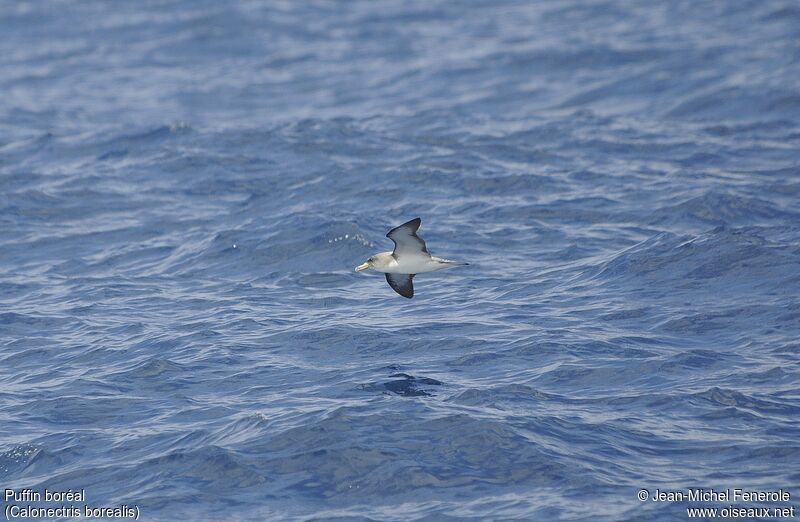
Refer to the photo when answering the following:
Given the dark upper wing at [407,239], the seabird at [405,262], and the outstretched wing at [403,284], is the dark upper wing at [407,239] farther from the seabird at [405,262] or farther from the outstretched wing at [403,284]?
the outstretched wing at [403,284]

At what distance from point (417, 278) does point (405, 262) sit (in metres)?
3.26

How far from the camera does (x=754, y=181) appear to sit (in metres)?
23.3

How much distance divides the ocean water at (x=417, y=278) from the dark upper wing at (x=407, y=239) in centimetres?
163

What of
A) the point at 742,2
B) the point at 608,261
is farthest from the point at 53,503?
the point at 742,2

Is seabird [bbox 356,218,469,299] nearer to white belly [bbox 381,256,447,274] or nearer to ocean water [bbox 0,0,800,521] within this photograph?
white belly [bbox 381,256,447,274]

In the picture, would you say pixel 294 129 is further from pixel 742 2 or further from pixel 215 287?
pixel 742 2

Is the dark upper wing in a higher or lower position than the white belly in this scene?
higher

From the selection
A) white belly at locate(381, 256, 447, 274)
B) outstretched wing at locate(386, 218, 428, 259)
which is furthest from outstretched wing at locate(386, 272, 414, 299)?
outstretched wing at locate(386, 218, 428, 259)

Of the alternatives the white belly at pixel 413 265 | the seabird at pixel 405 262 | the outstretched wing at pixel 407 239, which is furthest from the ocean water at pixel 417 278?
the outstretched wing at pixel 407 239

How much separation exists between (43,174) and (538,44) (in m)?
17.3

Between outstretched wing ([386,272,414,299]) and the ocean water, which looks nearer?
the ocean water

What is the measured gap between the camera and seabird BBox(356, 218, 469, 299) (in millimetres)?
16047

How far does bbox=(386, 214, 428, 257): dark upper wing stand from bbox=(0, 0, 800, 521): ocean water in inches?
64.3

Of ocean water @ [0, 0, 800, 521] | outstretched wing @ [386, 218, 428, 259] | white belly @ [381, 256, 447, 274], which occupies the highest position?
outstretched wing @ [386, 218, 428, 259]
